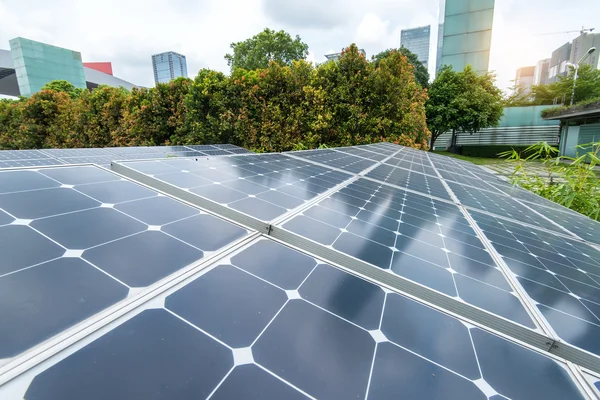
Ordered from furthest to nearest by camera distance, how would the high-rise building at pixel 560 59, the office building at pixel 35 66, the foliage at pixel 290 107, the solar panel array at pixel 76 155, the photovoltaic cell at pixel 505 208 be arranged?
the high-rise building at pixel 560 59
the office building at pixel 35 66
the foliage at pixel 290 107
the solar panel array at pixel 76 155
the photovoltaic cell at pixel 505 208

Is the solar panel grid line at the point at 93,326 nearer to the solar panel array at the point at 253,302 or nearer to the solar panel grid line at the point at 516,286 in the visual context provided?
the solar panel array at the point at 253,302

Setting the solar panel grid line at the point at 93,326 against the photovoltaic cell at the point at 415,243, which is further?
the photovoltaic cell at the point at 415,243

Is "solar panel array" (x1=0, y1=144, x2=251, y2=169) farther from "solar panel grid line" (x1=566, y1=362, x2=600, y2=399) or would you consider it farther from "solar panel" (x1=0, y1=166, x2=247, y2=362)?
"solar panel grid line" (x1=566, y1=362, x2=600, y2=399)

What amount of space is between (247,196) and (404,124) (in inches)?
557

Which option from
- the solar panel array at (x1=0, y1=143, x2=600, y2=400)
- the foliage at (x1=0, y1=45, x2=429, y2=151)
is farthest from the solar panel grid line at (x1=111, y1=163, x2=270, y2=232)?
the foliage at (x1=0, y1=45, x2=429, y2=151)

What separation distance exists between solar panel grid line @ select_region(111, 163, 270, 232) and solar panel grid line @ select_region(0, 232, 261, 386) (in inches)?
22.6

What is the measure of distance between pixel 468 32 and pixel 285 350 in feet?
216

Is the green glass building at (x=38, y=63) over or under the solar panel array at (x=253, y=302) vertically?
over

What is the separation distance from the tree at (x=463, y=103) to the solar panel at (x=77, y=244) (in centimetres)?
3548

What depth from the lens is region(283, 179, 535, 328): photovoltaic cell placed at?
6.02 ft

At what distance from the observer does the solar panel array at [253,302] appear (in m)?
0.89

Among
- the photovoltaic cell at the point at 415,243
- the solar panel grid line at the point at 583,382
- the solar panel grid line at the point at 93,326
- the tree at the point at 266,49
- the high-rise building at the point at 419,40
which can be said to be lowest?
the solar panel grid line at the point at 583,382

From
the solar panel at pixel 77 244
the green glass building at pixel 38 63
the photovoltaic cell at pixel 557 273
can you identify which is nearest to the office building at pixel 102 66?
the green glass building at pixel 38 63

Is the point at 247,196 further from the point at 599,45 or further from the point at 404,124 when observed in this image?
the point at 599,45
